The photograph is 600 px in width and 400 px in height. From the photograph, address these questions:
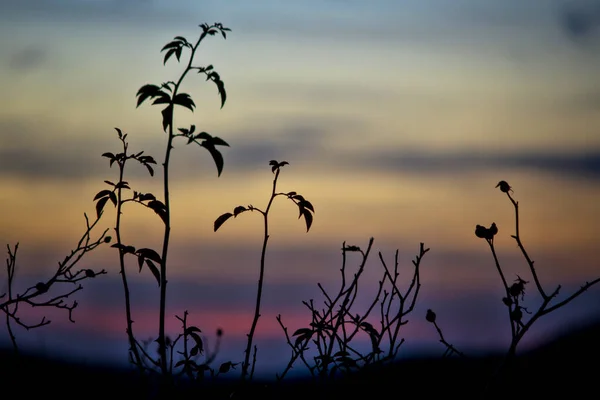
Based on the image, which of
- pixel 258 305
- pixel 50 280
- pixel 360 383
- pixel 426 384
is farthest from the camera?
pixel 426 384

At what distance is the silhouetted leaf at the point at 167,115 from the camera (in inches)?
127

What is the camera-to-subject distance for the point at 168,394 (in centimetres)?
319

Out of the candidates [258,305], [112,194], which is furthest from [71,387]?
[258,305]

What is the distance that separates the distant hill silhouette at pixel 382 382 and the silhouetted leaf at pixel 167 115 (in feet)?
3.74

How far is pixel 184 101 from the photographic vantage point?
329cm

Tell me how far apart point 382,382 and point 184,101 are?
1855mm

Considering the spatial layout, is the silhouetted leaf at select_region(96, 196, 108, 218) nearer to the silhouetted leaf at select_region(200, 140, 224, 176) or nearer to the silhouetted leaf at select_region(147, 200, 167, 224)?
the silhouetted leaf at select_region(147, 200, 167, 224)

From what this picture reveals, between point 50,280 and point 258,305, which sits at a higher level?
point 50,280

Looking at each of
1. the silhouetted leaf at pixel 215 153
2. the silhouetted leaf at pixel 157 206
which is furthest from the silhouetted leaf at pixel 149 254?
the silhouetted leaf at pixel 215 153

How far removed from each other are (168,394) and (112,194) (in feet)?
4.79

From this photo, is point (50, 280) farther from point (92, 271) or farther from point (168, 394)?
point (168, 394)

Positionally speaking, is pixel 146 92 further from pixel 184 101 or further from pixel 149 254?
pixel 149 254

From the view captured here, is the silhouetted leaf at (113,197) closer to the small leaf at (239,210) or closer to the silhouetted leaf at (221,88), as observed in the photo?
the small leaf at (239,210)

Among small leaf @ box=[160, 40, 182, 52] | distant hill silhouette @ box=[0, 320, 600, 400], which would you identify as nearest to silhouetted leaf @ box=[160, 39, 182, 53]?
small leaf @ box=[160, 40, 182, 52]
